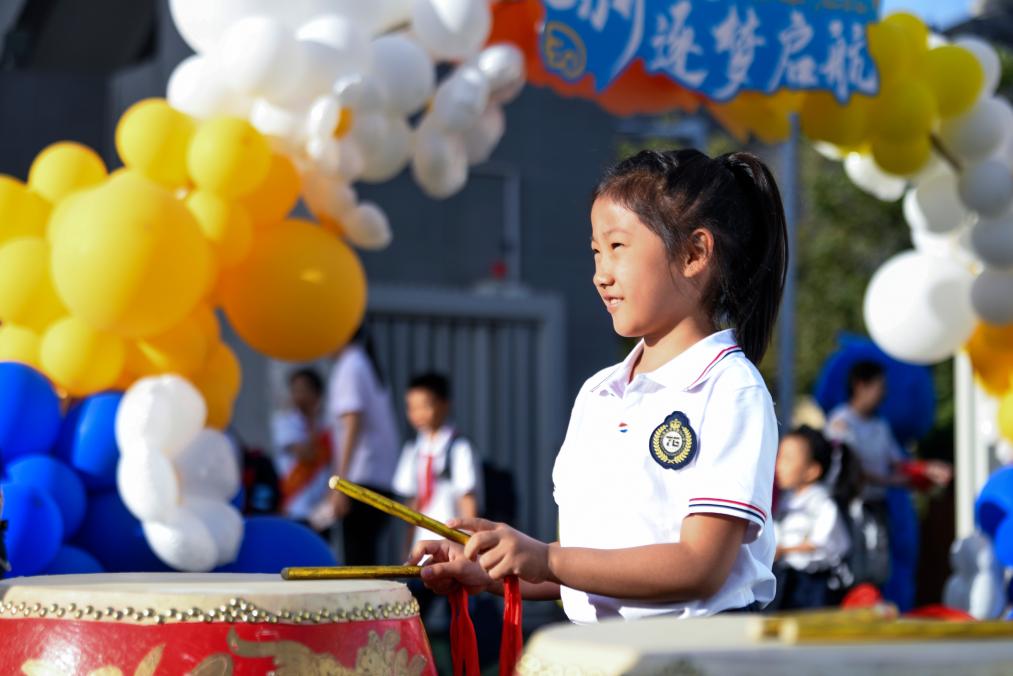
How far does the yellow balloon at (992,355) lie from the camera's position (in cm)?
540

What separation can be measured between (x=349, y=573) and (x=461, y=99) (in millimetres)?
2992

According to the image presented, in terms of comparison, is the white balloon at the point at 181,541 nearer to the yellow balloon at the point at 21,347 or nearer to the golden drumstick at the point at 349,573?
the yellow balloon at the point at 21,347

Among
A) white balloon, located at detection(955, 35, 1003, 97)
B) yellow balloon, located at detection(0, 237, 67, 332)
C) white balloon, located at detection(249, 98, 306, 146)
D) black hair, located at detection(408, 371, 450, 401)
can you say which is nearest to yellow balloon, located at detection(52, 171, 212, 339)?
yellow balloon, located at detection(0, 237, 67, 332)

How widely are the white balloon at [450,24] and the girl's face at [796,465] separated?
6.05 ft

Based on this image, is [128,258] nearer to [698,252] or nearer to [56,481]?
[56,481]

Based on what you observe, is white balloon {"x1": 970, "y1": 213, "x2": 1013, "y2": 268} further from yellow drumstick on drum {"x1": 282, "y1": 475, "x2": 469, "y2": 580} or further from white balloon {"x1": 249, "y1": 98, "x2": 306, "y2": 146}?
yellow drumstick on drum {"x1": 282, "y1": 475, "x2": 469, "y2": 580}

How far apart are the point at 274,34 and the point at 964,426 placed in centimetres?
362

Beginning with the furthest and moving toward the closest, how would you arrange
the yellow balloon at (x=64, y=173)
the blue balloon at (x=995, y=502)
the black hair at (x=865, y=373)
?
the black hair at (x=865, y=373)
the blue balloon at (x=995, y=502)
the yellow balloon at (x=64, y=173)

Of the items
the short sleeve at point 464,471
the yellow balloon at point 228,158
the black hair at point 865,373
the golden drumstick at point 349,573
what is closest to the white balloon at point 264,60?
the yellow balloon at point 228,158

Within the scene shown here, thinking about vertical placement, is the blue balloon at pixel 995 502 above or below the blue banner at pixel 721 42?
below

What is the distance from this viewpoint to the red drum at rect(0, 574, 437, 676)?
1.74 m

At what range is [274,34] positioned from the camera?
4.27 meters

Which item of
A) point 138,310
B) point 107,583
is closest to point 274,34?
point 138,310

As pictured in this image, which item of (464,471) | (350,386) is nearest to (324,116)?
(464,471)
